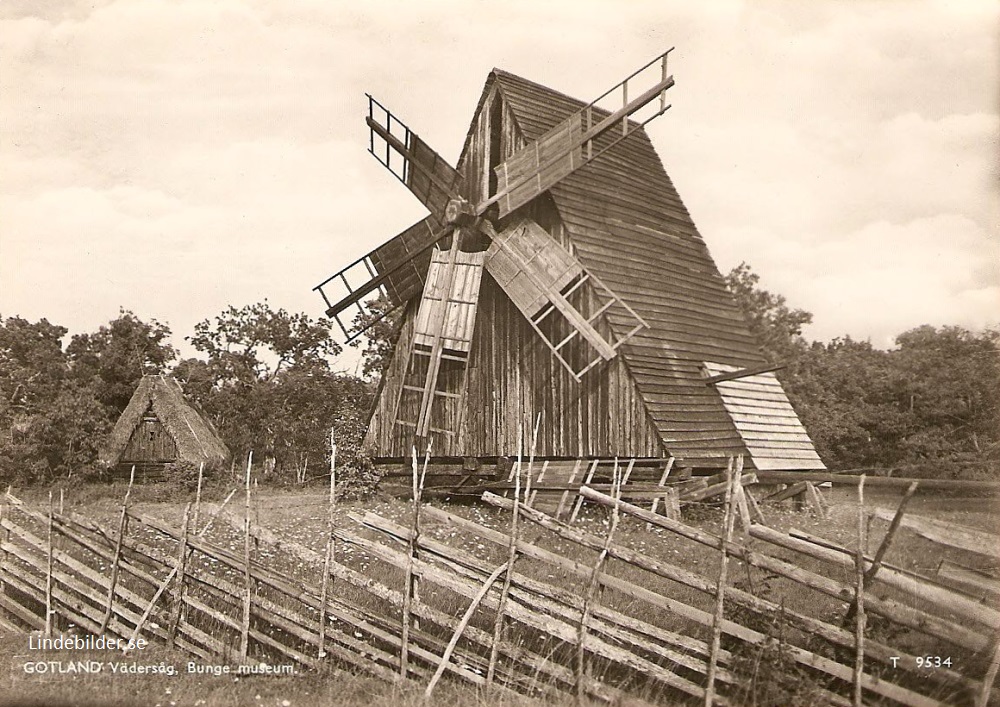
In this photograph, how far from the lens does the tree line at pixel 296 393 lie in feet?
68.3

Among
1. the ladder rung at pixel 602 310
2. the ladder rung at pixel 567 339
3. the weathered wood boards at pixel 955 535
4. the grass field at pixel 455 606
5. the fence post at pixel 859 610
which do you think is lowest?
the grass field at pixel 455 606

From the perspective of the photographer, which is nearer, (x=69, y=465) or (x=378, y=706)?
(x=378, y=706)

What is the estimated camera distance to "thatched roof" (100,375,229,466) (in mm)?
24875

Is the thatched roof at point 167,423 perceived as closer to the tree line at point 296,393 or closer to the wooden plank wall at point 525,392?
the tree line at point 296,393

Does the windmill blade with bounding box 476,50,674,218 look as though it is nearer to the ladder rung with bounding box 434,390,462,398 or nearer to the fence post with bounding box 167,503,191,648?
the ladder rung with bounding box 434,390,462,398

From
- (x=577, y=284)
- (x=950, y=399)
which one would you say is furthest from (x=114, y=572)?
(x=950, y=399)

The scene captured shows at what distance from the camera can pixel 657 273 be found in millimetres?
16609

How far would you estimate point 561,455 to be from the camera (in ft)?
50.8

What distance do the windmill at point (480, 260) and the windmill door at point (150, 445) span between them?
9.74 meters

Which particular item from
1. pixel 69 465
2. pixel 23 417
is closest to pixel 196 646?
pixel 23 417

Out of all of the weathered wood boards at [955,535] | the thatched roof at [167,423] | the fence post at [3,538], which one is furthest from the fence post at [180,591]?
the thatched roof at [167,423]

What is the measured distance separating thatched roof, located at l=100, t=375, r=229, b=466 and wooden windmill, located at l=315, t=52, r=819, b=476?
346 inches

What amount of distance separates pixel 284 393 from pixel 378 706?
2449 centimetres

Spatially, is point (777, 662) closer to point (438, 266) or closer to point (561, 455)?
point (561, 455)
